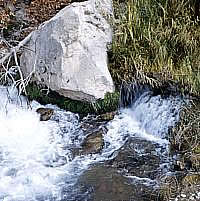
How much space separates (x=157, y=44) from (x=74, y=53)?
129 cm

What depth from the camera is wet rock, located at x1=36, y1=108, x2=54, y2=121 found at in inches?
311

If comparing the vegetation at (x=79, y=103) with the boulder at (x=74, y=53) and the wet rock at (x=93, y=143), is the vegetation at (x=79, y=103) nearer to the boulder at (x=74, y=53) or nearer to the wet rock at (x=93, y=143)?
the boulder at (x=74, y=53)

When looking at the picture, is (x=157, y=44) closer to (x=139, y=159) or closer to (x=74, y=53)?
(x=74, y=53)

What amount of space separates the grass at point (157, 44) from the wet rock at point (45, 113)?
1.12 meters

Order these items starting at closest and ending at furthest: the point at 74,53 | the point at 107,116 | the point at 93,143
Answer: the point at 93,143 < the point at 107,116 < the point at 74,53

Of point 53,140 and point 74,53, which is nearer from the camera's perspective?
point 53,140

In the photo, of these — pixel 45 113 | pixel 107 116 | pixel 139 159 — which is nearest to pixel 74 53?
pixel 45 113

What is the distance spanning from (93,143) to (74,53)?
1.59 meters

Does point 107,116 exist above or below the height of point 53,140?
above

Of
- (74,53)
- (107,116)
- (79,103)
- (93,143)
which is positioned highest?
(74,53)

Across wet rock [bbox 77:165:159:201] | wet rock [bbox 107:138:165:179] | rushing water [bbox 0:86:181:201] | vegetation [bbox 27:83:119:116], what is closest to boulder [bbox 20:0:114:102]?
vegetation [bbox 27:83:119:116]

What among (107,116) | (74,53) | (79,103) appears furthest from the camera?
(74,53)

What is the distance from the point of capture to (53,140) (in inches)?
293

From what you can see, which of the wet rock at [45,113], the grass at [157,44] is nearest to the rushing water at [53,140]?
the wet rock at [45,113]
